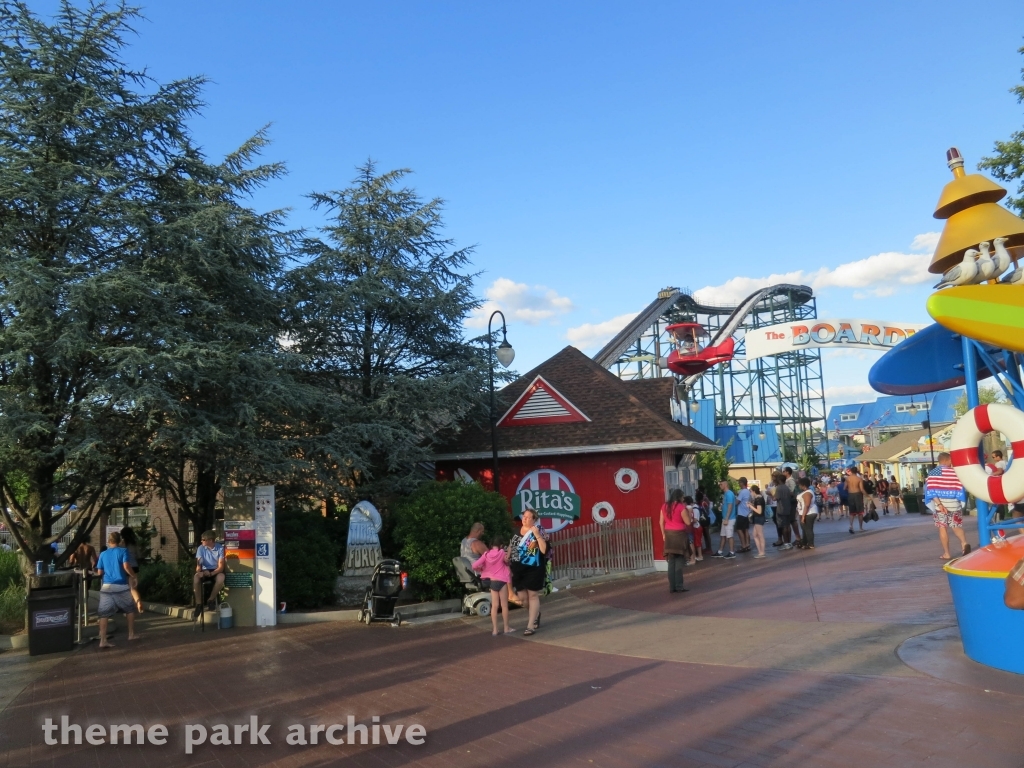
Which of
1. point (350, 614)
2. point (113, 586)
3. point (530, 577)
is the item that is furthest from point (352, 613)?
point (530, 577)

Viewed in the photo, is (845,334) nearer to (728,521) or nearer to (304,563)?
(728,521)

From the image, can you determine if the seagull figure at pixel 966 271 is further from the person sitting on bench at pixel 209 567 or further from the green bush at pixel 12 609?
the green bush at pixel 12 609

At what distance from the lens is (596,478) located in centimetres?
1931

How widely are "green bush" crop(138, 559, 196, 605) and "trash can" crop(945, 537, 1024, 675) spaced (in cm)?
1225

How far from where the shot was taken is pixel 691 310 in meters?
54.5

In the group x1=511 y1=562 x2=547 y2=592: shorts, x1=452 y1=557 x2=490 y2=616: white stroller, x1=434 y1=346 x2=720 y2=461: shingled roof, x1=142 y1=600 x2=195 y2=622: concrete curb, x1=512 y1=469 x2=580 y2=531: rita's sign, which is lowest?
x1=142 y1=600 x2=195 y2=622: concrete curb

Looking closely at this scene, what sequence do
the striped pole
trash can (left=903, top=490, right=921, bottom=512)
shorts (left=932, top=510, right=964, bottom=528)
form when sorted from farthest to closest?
trash can (left=903, top=490, right=921, bottom=512)
shorts (left=932, top=510, right=964, bottom=528)
the striped pole

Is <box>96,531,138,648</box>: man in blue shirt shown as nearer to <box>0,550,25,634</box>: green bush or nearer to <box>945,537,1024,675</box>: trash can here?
<box>0,550,25,634</box>: green bush

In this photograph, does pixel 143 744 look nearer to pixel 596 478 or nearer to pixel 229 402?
pixel 229 402

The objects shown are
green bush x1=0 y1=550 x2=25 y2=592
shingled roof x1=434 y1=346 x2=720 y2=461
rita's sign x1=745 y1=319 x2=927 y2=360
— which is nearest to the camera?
green bush x1=0 y1=550 x2=25 y2=592

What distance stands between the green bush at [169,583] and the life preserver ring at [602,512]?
8.92 meters

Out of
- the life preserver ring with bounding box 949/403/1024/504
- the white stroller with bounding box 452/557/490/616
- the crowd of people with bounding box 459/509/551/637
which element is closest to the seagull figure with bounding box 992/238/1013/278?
the life preserver ring with bounding box 949/403/1024/504

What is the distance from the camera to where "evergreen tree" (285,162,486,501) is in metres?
17.2

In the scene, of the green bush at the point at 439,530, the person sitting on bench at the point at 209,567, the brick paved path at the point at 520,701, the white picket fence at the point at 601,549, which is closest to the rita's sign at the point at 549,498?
the white picket fence at the point at 601,549
